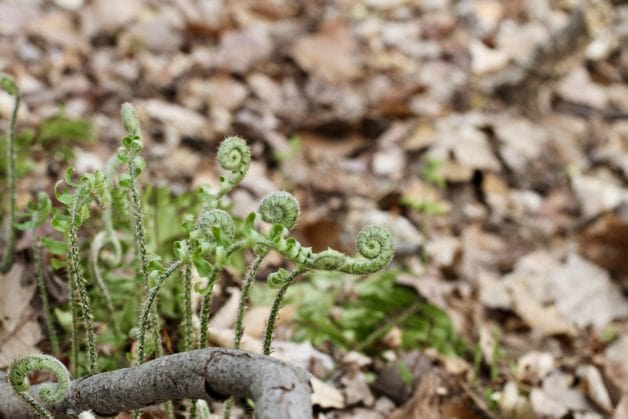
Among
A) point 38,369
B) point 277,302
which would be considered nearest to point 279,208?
point 277,302

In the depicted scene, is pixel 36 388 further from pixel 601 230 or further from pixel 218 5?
pixel 218 5

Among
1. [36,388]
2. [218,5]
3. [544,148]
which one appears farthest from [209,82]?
[36,388]

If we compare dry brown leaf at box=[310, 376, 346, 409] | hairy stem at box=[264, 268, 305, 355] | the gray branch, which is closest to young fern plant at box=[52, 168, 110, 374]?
the gray branch

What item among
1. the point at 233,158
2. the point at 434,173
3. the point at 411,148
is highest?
the point at 411,148

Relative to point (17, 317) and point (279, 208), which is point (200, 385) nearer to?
point (279, 208)

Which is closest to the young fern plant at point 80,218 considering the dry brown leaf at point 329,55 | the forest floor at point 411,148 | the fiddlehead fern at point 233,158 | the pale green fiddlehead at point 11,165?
the fiddlehead fern at point 233,158

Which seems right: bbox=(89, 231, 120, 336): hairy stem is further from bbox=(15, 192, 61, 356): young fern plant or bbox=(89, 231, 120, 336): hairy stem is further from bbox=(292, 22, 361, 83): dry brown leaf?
bbox=(292, 22, 361, 83): dry brown leaf

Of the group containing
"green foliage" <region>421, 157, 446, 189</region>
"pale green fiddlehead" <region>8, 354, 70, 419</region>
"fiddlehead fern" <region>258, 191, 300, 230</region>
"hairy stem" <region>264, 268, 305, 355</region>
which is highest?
"green foliage" <region>421, 157, 446, 189</region>
